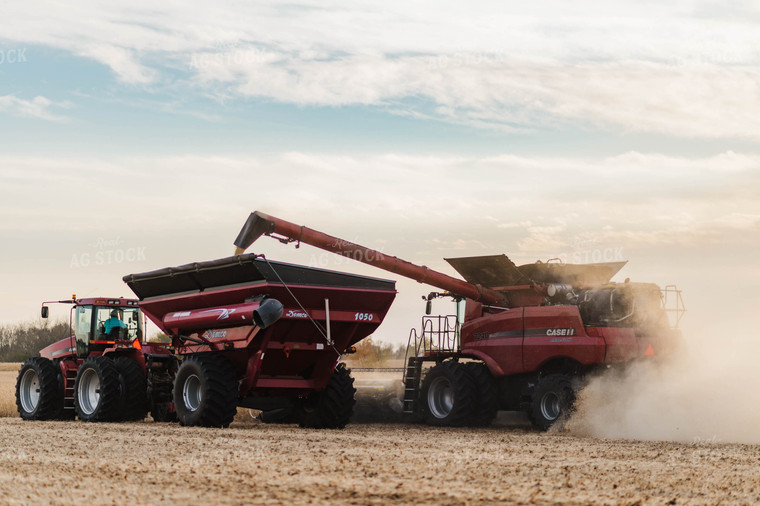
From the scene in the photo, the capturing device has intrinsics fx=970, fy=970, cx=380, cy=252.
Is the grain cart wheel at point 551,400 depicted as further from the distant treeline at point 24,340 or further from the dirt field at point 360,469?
the distant treeline at point 24,340

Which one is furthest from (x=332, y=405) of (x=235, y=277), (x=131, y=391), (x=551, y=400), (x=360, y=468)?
(x=360, y=468)

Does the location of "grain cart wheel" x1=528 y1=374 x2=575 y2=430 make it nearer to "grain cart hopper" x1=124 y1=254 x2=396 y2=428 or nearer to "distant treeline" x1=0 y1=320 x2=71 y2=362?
"grain cart hopper" x1=124 y1=254 x2=396 y2=428

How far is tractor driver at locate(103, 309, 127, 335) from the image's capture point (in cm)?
2020

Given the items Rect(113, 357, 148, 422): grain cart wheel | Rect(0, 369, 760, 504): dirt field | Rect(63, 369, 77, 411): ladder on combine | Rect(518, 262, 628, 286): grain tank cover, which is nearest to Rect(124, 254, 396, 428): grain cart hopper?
Rect(0, 369, 760, 504): dirt field

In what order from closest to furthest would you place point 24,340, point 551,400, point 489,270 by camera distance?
point 551,400
point 489,270
point 24,340

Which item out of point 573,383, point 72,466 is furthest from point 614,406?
point 72,466

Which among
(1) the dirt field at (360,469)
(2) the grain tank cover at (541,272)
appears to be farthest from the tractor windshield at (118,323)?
(2) the grain tank cover at (541,272)

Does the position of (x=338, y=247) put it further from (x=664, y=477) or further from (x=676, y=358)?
(x=664, y=477)

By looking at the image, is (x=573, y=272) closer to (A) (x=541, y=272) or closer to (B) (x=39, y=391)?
(A) (x=541, y=272)

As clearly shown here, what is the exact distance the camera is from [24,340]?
66.8m

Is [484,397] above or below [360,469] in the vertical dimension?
above

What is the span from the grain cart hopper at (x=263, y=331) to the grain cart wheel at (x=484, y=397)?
265 centimetres

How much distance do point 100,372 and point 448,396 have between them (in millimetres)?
6751

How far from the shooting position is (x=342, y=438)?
47.8 ft
